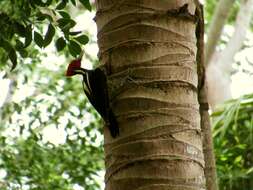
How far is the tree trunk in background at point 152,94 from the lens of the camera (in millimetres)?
1508

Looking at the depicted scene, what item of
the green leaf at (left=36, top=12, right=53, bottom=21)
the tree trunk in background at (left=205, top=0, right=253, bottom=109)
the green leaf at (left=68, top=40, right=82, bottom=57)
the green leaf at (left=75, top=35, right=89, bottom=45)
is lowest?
the green leaf at (left=68, top=40, right=82, bottom=57)

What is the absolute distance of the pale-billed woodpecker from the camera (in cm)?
157

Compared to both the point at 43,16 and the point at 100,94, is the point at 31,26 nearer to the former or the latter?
the point at 43,16

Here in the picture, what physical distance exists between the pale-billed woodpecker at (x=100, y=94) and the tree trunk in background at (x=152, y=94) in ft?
0.05

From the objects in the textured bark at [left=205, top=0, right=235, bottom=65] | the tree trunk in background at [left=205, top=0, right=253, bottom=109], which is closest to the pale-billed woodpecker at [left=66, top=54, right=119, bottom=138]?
the textured bark at [left=205, top=0, right=235, bottom=65]

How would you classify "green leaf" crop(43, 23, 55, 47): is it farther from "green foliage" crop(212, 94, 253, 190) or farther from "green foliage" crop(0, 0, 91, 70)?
"green foliage" crop(212, 94, 253, 190)

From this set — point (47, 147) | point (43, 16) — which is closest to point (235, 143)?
point (47, 147)

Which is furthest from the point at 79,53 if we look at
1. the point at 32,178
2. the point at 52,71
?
the point at 52,71

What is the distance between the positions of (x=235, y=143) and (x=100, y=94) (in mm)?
2133

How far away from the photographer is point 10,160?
11.2 feet

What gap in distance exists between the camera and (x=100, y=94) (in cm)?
168

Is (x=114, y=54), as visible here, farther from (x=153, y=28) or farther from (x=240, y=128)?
(x=240, y=128)

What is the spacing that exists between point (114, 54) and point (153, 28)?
4.6 inches

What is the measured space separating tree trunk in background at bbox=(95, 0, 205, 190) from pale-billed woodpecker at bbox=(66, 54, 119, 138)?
0.02 m
